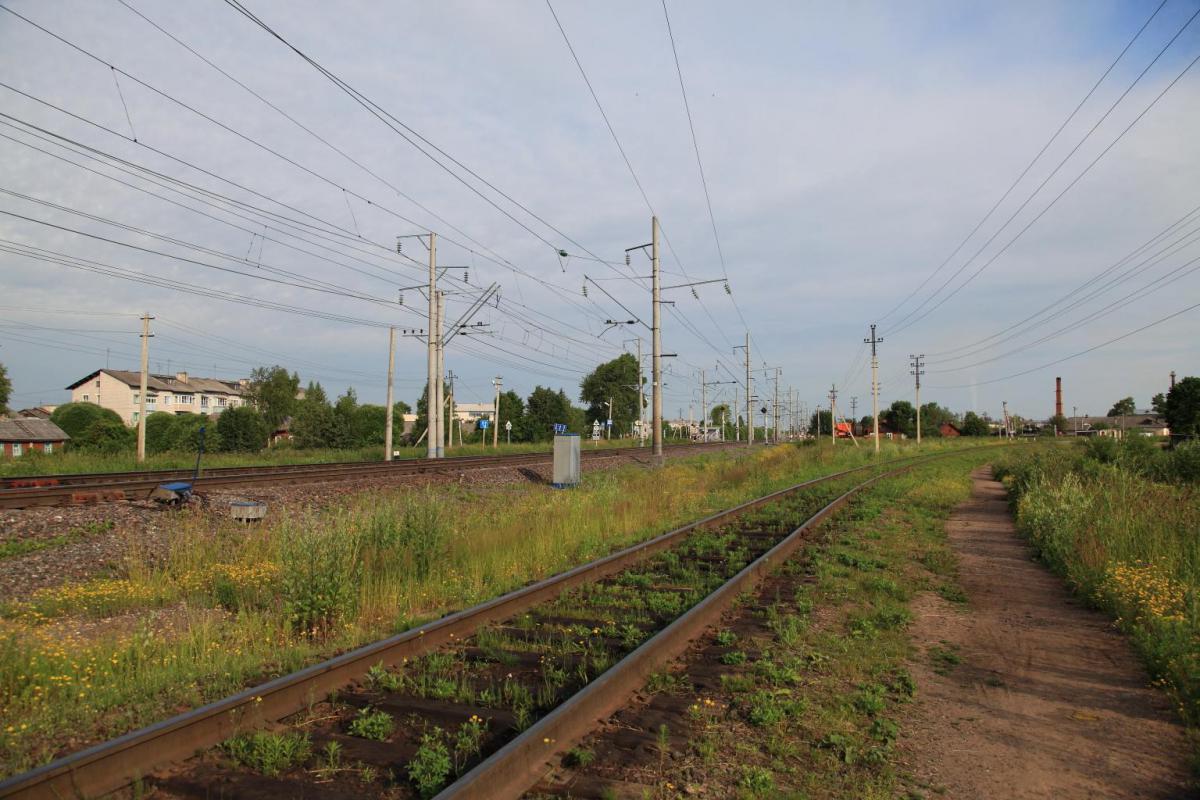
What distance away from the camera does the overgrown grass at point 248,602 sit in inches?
187

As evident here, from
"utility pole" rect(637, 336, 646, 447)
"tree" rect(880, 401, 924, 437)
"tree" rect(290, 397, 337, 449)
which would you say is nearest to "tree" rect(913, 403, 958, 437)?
"tree" rect(880, 401, 924, 437)

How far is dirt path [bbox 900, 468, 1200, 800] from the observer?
3986mm

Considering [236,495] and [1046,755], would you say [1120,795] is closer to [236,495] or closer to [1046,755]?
[1046,755]

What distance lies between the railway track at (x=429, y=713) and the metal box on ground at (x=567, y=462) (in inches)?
532

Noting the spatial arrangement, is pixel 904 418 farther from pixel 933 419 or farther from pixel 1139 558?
pixel 1139 558

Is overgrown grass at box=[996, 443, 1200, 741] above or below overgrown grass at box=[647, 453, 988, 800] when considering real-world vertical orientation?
above

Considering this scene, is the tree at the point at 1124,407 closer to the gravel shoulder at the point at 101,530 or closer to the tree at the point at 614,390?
the tree at the point at 614,390

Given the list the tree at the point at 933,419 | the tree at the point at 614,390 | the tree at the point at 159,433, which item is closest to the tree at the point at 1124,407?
the tree at the point at 933,419

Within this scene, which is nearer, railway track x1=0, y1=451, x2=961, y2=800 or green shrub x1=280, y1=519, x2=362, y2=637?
railway track x1=0, y1=451, x2=961, y2=800

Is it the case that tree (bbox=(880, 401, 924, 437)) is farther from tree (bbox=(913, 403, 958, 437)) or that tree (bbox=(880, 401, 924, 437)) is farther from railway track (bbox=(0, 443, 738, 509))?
railway track (bbox=(0, 443, 738, 509))

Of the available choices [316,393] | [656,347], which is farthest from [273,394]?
[656,347]

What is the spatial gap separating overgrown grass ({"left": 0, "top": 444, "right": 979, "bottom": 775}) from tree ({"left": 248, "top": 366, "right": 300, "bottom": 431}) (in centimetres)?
10353

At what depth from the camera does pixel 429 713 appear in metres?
4.62

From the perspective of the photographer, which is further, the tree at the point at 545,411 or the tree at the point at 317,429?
the tree at the point at 545,411
